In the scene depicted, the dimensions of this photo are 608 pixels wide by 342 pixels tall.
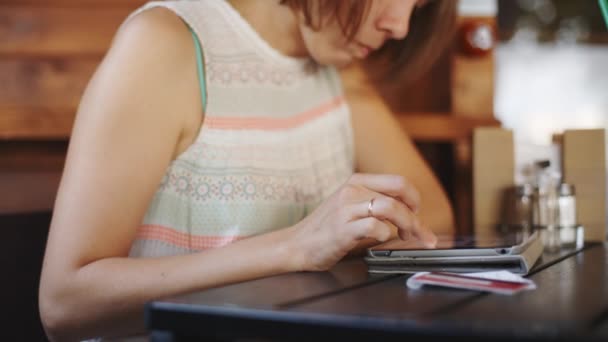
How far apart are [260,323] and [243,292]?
11 cm

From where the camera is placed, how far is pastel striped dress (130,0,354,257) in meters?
1.23

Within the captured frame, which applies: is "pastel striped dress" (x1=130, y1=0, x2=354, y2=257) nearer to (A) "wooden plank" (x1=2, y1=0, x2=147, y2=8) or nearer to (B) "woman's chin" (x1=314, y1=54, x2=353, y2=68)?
(B) "woman's chin" (x1=314, y1=54, x2=353, y2=68)

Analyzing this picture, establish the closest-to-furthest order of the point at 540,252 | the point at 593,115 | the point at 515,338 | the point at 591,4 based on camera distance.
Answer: the point at 515,338 → the point at 540,252 → the point at 591,4 → the point at 593,115

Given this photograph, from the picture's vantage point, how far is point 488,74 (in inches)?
79.2

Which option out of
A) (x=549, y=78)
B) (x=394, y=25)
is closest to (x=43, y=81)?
(x=394, y=25)

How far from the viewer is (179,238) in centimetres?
123

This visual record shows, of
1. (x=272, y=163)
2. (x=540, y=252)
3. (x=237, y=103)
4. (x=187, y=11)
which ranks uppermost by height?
(x=187, y=11)

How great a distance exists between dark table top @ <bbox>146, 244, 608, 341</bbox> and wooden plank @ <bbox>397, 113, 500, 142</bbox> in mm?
1136

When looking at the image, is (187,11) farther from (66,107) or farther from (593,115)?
(593,115)

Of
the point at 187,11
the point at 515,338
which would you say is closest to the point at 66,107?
the point at 187,11

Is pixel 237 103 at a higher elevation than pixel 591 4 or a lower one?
lower

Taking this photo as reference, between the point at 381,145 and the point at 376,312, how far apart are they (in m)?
1.06

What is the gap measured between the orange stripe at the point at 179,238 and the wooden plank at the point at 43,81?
702 millimetres

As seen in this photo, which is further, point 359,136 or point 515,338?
point 359,136
